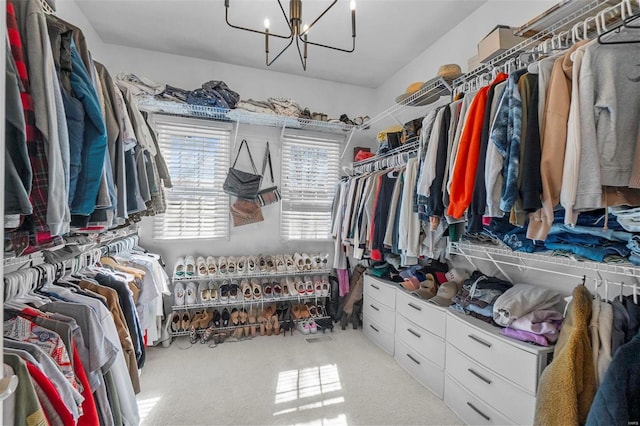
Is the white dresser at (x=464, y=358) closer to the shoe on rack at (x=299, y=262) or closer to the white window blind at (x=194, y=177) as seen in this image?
the shoe on rack at (x=299, y=262)

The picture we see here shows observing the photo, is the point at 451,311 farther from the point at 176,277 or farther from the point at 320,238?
the point at 176,277

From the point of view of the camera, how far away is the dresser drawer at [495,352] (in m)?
1.35

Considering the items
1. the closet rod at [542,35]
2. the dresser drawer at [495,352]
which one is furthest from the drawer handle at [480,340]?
the closet rod at [542,35]

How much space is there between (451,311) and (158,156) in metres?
2.22

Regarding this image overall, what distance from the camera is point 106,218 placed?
1.04 m

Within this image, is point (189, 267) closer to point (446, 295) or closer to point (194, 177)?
point (194, 177)

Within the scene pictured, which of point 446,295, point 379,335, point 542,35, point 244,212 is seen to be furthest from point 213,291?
point 542,35

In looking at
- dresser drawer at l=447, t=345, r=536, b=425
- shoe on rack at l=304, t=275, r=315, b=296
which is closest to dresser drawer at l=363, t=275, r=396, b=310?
shoe on rack at l=304, t=275, r=315, b=296

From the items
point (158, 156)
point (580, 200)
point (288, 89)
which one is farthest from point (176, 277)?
point (580, 200)

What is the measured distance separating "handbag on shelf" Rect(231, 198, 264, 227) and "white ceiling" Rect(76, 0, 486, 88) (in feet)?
4.91

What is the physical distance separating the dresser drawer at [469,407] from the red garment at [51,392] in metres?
1.85

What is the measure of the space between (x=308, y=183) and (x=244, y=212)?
0.82 meters

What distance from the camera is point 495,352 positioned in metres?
1.51

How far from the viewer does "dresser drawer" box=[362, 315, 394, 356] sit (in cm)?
245
